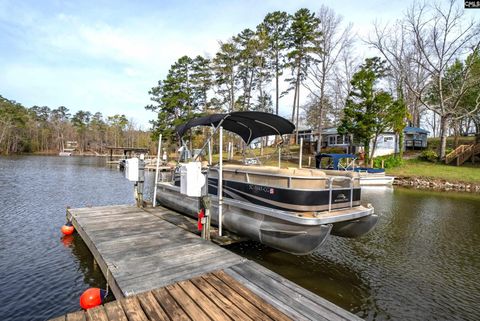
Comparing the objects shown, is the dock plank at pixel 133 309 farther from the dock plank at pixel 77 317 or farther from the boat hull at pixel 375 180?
the boat hull at pixel 375 180

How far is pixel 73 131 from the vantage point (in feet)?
276

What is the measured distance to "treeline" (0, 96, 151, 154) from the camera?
2872 inches

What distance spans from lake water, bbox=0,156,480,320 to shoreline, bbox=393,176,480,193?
11849mm

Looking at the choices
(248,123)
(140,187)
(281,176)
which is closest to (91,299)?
(281,176)

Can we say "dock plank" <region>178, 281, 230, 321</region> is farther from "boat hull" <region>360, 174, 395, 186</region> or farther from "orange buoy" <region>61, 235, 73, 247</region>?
"boat hull" <region>360, 174, 395, 186</region>

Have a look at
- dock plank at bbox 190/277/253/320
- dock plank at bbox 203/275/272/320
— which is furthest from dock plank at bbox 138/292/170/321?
dock plank at bbox 203/275/272/320

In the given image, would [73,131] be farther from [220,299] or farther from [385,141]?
[220,299]

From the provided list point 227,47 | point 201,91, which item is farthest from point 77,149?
point 227,47

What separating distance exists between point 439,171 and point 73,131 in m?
93.4

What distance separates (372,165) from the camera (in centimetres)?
2709

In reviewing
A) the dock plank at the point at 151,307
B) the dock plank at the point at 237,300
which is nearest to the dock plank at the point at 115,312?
the dock plank at the point at 151,307

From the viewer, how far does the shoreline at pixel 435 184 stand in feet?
64.2

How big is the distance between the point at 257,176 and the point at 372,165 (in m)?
24.8

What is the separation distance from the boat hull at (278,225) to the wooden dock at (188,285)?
3.53 feet
